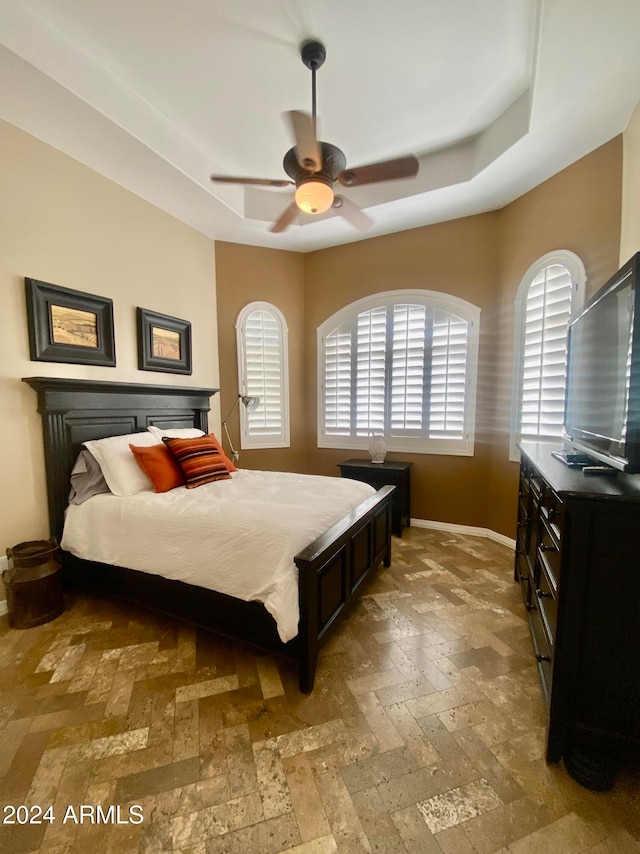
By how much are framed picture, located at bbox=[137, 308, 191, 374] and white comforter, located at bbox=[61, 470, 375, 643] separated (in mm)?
1381

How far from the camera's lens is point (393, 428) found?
3.81 meters

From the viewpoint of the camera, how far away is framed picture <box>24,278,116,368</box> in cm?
231

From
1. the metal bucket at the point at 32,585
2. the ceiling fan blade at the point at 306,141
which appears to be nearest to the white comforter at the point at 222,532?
the metal bucket at the point at 32,585

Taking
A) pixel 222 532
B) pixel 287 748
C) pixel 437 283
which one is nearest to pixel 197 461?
pixel 222 532

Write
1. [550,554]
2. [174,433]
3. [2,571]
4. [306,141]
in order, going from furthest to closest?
1. [174,433]
2. [2,571]
3. [306,141]
4. [550,554]

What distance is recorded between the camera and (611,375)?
1.47m

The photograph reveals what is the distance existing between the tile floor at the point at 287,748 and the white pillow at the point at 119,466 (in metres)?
0.86

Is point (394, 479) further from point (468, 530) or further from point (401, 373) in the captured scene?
point (401, 373)

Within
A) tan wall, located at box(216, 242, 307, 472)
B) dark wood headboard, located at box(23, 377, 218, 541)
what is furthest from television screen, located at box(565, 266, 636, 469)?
dark wood headboard, located at box(23, 377, 218, 541)

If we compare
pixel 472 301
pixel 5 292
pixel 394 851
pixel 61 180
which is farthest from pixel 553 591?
pixel 61 180

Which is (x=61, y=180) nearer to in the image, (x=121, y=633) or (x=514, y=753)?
(x=121, y=633)

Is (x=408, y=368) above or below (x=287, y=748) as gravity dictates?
above

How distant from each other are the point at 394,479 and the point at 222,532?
212 centimetres

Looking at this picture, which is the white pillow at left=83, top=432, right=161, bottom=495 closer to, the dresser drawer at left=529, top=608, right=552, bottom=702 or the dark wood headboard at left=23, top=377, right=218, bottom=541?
the dark wood headboard at left=23, top=377, right=218, bottom=541
